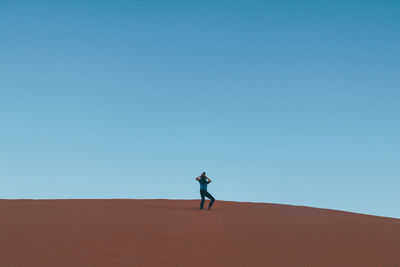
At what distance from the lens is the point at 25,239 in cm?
938

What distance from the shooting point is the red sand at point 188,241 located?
7.75 m

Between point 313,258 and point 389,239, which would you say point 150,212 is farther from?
point 389,239

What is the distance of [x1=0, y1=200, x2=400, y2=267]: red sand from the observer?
775 cm

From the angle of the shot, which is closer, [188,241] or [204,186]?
[188,241]

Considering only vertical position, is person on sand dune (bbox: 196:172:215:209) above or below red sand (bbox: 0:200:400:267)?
above

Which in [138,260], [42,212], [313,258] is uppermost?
[42,212]

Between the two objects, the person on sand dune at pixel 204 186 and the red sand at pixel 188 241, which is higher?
the person on sand dune at pixel 204 186

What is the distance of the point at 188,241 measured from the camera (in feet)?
30.0

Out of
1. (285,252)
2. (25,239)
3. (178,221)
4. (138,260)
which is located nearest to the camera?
(138,260)

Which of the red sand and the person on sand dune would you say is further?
the person on sand dune

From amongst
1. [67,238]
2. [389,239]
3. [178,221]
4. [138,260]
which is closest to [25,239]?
[67,238]

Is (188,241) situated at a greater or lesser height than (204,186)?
lesser

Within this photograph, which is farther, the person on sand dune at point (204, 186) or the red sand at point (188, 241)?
the person on sand dune at point (204, 186)

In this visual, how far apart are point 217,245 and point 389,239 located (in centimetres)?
522
